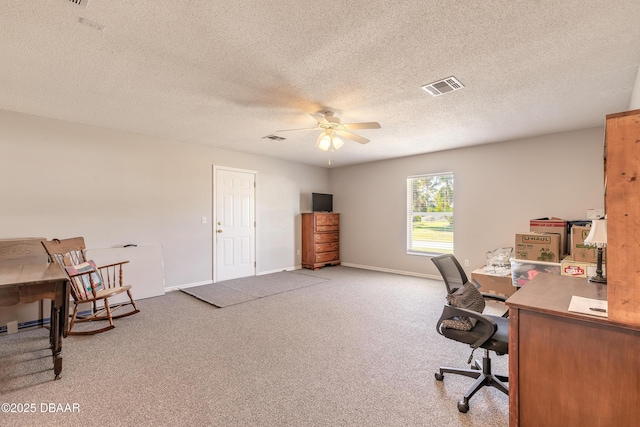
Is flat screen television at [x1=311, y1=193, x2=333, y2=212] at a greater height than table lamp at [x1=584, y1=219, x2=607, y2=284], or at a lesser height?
greater

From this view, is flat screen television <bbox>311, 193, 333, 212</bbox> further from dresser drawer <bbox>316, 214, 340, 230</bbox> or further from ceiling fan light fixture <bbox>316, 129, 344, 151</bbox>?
ceiling fan light fixture <bbox>316, 129, 344, 151</bbox>

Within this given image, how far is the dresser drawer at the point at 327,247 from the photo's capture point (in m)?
6.64

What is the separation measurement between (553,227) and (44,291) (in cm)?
558

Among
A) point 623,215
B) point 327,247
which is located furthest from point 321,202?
point 623,215

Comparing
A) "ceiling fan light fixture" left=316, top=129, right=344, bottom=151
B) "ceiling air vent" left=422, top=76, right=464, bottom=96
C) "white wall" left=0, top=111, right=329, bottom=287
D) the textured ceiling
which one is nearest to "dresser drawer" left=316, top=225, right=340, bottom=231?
"white wall" left=0, top=111, right=329, bottom=287

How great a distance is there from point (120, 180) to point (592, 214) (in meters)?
6.49

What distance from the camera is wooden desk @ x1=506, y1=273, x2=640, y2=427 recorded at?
131cm

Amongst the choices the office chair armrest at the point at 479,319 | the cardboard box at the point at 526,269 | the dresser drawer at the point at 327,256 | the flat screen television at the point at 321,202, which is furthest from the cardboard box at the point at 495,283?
the flat screen television at the point at 321,202

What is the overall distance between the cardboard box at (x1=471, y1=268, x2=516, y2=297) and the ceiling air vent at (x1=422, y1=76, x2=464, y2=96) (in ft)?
8.78

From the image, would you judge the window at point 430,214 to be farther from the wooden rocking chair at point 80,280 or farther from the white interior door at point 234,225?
the wooden rocking chair at point 80,280

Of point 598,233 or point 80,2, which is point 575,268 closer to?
point 598,233

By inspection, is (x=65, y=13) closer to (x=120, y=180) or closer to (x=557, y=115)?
(x=120, y=180)

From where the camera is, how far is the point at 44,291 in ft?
7.18

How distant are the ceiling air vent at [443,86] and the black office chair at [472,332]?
160 cm
